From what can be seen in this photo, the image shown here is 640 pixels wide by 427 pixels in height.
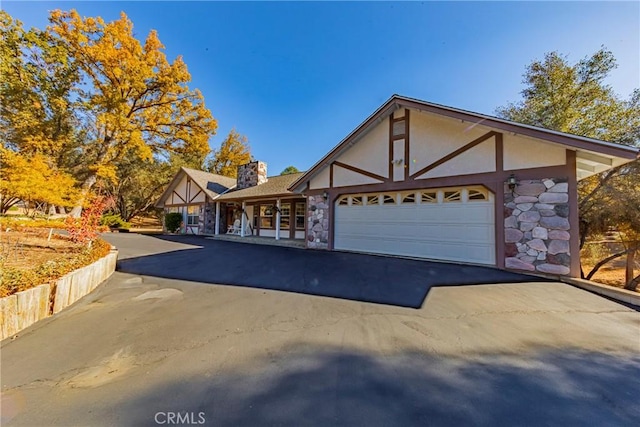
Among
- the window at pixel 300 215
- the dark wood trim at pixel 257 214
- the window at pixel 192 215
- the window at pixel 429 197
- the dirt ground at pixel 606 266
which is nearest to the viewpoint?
the window at pixel 429 197

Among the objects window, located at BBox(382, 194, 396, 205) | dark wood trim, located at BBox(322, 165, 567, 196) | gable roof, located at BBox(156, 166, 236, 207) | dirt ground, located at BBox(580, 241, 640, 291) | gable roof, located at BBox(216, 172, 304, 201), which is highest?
gable roof, located at BBox(156, 166, 236, 207)

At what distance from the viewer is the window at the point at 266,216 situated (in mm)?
16250

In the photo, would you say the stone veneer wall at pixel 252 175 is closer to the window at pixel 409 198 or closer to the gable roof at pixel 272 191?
the gable roof at pixel 272 191

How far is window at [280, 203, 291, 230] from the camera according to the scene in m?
15.4

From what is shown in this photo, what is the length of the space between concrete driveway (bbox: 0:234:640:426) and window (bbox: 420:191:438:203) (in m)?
3.58

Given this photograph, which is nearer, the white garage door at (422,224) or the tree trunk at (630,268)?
the white garage door at (422,224)

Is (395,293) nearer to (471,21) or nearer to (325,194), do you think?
(325,194)

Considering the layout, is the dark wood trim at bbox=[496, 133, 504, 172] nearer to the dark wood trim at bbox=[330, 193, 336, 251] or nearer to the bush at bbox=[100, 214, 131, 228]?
the dark wood trim at bbox=[330, 193, 336, 251]

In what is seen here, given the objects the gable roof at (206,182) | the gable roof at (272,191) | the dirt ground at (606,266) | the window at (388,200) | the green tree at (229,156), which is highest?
the green tree at (229,156)

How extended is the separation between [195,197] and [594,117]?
23.4 metres

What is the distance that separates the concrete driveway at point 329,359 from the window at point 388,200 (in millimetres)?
4272

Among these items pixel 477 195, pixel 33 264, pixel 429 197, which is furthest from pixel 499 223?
pixel 33 264

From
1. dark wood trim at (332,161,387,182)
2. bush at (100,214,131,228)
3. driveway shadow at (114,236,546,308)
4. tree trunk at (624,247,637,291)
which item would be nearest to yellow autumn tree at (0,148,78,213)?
driveway shadow at (114,236,546,308)

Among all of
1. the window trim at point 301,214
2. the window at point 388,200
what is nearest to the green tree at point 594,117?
the window at point 388,200
